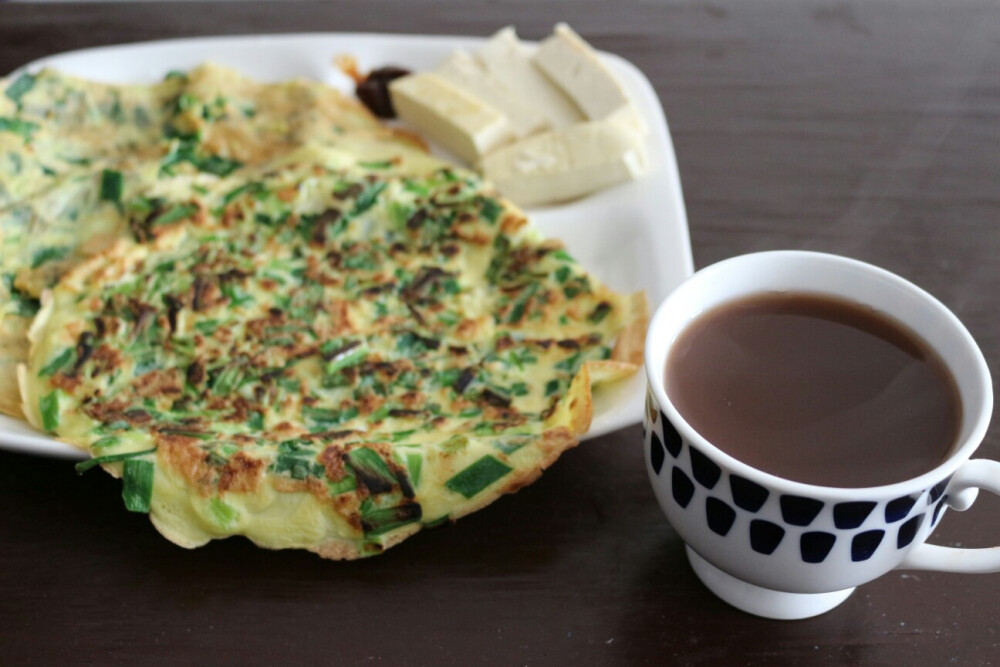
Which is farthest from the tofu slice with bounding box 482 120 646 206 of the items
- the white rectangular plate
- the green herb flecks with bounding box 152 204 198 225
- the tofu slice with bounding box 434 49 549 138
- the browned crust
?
the green herb flecks with bounding box 152 204 198 225

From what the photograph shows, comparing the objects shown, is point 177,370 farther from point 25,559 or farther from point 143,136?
point 143,136

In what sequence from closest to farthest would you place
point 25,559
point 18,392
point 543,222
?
point 25,559 → point 18,392 → point 543,222

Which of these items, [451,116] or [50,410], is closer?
[50,410]

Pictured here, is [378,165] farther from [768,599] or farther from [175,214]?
[768,599]

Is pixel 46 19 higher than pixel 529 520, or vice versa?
pixel 46 19

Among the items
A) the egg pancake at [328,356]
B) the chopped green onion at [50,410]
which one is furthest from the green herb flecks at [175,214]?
the chopped green onion at [50,410]

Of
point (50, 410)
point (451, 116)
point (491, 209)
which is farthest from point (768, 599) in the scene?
point (451, 116)

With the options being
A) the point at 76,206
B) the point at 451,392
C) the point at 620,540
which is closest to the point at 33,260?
the point at 76,206

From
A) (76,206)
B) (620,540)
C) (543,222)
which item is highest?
(76,206)
